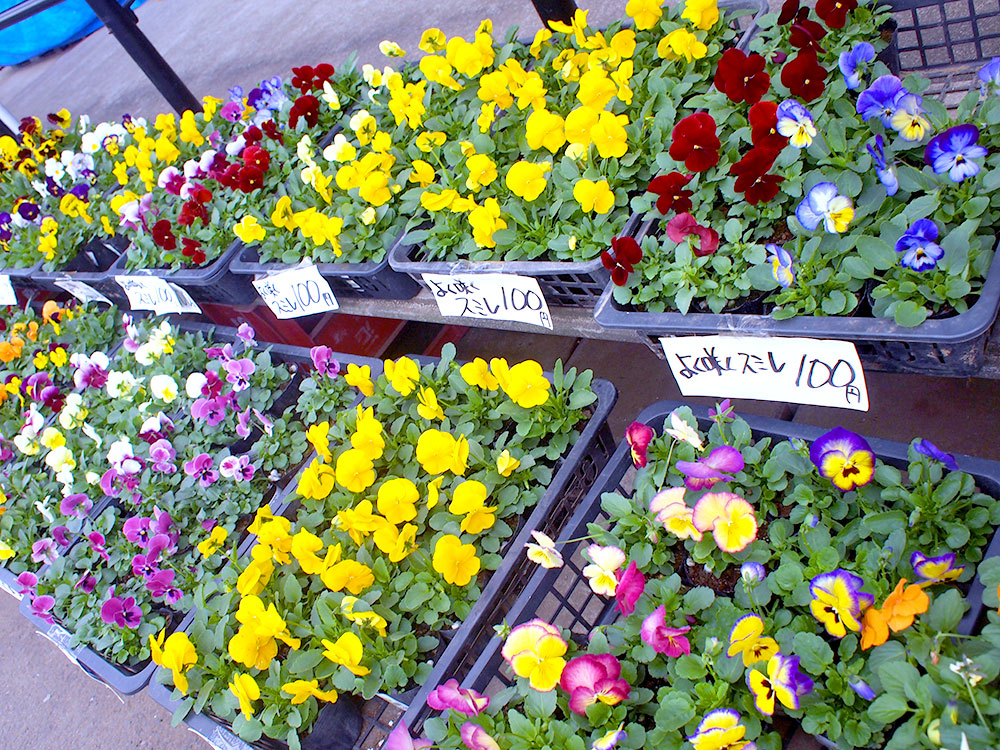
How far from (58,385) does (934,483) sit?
2.28 m

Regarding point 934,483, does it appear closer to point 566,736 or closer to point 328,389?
point 566,736

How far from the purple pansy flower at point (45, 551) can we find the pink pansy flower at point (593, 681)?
51.6 inches

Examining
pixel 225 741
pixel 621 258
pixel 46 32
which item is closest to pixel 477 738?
pixel 225 741

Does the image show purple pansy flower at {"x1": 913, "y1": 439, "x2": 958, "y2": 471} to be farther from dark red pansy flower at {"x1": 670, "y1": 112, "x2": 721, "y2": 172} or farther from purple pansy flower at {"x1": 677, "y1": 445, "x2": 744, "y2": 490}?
dark red pansy flower at {"x1": 670, "y1": 112, "x2": 721, "y2": 172}

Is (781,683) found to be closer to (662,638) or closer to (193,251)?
(662,638)

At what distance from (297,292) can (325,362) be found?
317 millimetres

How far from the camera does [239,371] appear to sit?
5.72 ft

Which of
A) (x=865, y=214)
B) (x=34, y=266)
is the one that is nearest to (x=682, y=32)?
(x=865, y=214)

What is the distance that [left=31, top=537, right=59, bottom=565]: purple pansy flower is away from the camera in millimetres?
1703

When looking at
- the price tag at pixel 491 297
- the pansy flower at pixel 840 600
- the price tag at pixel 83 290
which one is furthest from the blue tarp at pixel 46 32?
the pansy flower at pixel 840 600

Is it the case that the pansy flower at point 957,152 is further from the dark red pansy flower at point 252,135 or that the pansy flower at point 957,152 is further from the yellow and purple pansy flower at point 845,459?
the dark red pansy flower at point 252,135

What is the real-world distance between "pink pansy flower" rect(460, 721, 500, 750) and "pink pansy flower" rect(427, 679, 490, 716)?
0.11ft

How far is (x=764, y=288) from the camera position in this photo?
1111mm

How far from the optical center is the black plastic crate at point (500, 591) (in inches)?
46.3
